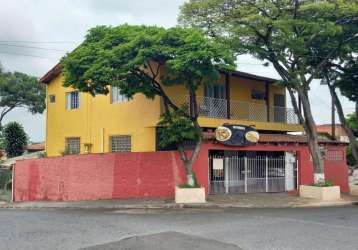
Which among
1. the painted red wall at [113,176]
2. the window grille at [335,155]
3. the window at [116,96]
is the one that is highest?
the window at [116,96]

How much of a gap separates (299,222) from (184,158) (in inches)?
269

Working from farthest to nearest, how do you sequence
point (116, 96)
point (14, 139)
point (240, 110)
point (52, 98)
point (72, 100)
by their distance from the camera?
point (14, 139), point (52, 98), point (72, 100), point (240, 110), point (116, 96)

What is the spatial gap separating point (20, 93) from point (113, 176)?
25803 mm

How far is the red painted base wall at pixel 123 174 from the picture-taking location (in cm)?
1955

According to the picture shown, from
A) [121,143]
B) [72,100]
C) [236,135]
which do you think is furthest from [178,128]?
[72,100]

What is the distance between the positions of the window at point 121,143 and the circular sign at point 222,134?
5165 mm

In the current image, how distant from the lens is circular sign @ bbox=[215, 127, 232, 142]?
19797 mm

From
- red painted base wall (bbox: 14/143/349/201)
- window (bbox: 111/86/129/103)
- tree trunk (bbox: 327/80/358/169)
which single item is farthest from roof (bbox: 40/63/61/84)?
tree trunk (bbox: 327/80/358/169)

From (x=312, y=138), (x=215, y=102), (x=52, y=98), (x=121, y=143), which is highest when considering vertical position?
(x=52, y=98)

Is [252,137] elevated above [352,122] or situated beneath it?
situated beneath

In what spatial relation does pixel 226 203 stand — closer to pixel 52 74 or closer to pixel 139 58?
pixel 139 58

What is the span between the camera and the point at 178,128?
18266 mm

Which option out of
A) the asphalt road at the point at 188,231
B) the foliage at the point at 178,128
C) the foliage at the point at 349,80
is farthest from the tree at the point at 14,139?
the foliage at the point at 349,80

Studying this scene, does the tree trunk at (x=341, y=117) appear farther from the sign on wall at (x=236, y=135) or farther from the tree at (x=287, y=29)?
the sign on wall at (x=236, y=135)
